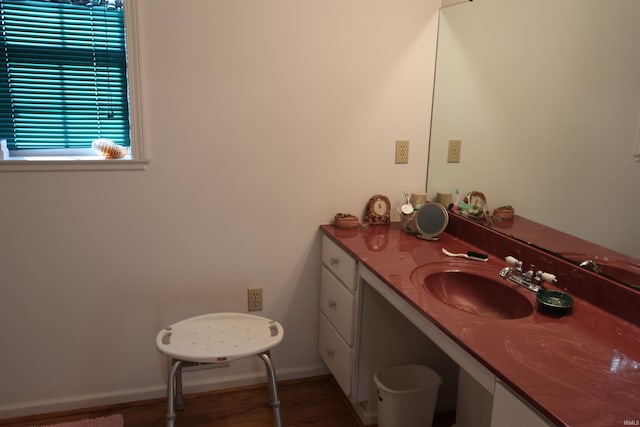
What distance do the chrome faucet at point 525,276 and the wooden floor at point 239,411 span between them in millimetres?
949

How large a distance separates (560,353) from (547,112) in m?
0.91

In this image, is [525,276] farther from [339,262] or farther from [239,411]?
[239,411]

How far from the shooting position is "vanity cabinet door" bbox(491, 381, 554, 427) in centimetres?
90

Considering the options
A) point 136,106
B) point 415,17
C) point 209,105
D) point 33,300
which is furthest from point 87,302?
point 415,17

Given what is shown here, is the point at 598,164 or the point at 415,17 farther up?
the point at 415,17

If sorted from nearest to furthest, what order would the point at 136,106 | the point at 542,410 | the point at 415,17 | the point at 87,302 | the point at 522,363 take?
the point at 542,410
the point at 522,363
the point at 136,106
the point at 87,302
the point at 415,17

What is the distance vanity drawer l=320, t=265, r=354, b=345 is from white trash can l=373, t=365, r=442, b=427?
0.73 ft

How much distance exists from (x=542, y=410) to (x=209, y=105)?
1.58m

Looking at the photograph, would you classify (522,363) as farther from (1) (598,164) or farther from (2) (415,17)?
(2) (415,17)

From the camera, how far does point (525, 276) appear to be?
4.95ft

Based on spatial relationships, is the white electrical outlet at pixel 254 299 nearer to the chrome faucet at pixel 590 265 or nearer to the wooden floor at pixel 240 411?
the wooden floor at pixel 240 411

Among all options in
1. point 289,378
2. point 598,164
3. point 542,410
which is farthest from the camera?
point 289,378

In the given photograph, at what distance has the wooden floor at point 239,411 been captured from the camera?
6.45 feet

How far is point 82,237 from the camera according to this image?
1.89 m
